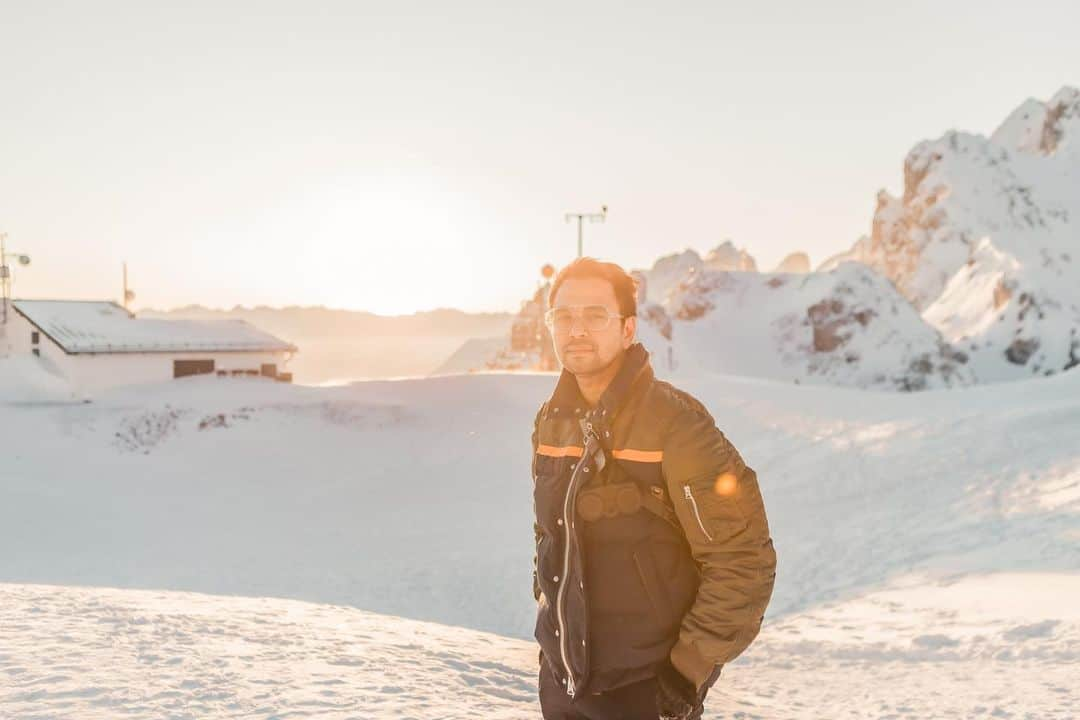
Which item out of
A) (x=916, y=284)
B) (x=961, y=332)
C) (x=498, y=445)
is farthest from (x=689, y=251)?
(x=498, y=445)

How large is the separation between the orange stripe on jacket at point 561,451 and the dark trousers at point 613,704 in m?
0.99

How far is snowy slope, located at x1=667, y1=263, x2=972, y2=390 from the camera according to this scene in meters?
78.6

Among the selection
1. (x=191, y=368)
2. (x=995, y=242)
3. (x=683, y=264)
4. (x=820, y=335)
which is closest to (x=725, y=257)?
(x=683, y=264)

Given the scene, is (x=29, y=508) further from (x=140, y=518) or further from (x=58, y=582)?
(x=58, y=582)

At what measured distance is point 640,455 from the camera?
306cm

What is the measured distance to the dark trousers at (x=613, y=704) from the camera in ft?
9.95

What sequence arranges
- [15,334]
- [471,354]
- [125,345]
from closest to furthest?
[125,345] → [15,334] → [471,354]

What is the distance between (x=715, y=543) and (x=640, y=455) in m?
0.46

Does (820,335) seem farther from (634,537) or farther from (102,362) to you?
(634,537)

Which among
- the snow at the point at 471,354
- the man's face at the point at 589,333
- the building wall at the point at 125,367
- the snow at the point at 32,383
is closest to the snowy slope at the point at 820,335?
the snow at the point at 471,354

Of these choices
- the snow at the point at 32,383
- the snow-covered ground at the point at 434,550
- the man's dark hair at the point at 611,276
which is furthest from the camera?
the snow at the point at 32,383

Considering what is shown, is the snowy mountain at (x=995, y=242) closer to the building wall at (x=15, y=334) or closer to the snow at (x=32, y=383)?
the snow at (x=32, y=383)

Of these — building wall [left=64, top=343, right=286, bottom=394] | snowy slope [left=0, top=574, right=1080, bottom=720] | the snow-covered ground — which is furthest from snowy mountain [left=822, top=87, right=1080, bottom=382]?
snowy slope [left=0, top=574, right=1080, bottom=720]

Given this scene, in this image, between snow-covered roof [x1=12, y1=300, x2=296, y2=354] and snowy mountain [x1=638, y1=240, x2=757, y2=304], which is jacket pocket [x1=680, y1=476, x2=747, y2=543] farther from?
snowy mountain [x1=638, y1=240, x2=757, y2=304]
